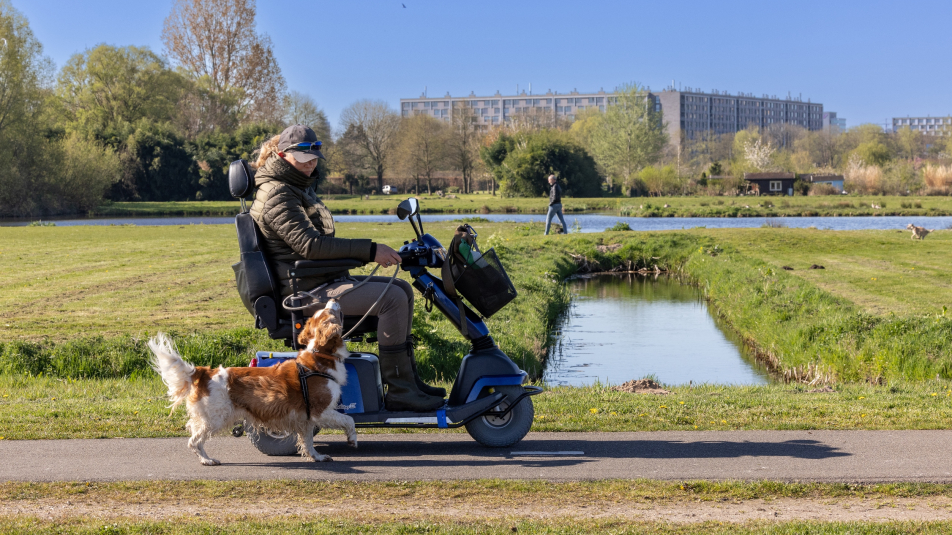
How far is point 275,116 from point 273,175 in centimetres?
7952

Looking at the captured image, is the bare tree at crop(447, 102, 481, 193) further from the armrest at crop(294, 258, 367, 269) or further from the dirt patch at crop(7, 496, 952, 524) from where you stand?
the dirt patch at crop(7, 496, 952, 524)

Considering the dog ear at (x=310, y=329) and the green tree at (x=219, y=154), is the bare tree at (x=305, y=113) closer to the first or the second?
the green tree at (x=219, y=154)

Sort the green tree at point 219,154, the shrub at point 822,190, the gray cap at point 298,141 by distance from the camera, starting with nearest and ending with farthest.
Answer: the gray cap at point 298,141, the shrub at point 822,190, the green tree at point 219,154

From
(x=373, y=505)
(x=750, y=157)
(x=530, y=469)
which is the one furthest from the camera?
(x=750, y=157)

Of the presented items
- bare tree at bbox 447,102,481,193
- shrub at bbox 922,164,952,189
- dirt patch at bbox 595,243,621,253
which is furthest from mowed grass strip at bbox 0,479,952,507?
bare tree at bbox 447,102,481,193

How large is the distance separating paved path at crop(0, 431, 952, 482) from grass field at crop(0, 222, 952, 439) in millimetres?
345

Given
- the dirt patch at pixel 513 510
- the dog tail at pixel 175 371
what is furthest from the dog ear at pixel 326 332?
the dirt patch at pixel 513 510

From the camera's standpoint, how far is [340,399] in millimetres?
5895

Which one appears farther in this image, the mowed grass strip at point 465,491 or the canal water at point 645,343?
the canal water at point 645,343

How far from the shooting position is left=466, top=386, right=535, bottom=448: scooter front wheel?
19.9 feet

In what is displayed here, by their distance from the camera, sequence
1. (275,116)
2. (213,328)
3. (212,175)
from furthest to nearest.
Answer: (275,116) < (212,175) < (213,328)

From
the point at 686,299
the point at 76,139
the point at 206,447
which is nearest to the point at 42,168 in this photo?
the point at 76,139

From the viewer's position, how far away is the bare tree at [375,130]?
9362cm

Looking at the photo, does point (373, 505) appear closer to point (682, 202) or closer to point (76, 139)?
point (682, 202)
